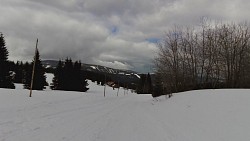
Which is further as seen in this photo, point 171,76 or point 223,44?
point 171,76

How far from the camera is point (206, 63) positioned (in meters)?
41.0

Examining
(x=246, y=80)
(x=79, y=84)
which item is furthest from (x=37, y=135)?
(x=79, y=84)

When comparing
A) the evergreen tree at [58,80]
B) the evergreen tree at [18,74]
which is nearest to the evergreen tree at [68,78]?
the evergreen tree at [58,80]

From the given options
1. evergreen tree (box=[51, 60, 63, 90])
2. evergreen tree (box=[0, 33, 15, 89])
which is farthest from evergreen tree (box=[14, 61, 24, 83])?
evergreen tree (box=[0, 33, 15, 89])

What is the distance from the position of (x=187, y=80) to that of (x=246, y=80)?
451 inches

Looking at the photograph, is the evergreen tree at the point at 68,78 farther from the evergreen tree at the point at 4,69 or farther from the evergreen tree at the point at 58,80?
the evergreen tree at the point at 4,69

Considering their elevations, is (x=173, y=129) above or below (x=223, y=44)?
below

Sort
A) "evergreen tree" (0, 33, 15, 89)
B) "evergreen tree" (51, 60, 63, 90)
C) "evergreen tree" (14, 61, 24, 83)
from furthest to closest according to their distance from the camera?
"evergreen tree" (14, 61, 24, 83), "evergreen tree" (51, 60, 63, 90), "evergreen tree" (0, 33, 15, 89)

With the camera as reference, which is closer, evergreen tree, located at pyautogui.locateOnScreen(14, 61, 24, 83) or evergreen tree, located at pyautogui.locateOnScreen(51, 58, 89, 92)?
evergreen tree, located at pyautogui.locateOnScreen(51, 58, 89, 92)

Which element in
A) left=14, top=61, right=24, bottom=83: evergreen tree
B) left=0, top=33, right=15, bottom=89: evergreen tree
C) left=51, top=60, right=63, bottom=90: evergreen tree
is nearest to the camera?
left=0, top=33, right=15, bottom=89: evergreen tree

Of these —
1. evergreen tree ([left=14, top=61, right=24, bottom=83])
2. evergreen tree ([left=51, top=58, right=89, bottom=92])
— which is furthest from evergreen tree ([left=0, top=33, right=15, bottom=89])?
evergreen tree ([left=14, top=61, right=24, bottom=83])

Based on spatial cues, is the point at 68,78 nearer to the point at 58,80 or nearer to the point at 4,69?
the point at 58,80

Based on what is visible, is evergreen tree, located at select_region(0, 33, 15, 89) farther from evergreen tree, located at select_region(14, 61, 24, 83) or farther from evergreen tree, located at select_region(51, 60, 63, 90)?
evergreen tree, located at select_region(14, 61, 24, 83)

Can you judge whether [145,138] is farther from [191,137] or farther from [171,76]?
[171,76]
